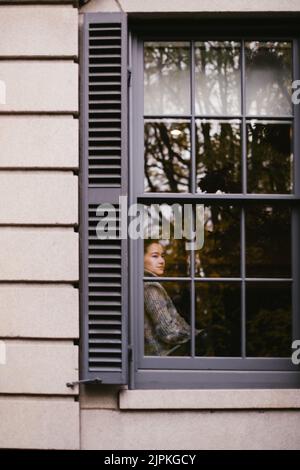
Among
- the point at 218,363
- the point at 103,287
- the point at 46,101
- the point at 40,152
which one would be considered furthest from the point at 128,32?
the point at 218,363

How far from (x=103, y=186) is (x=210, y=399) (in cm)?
177

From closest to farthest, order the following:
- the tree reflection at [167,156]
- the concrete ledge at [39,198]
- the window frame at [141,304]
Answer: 1. the concrete ledge at [39,198]
2. the window frame at [141,304]
3. the tree reflection at [167,156]

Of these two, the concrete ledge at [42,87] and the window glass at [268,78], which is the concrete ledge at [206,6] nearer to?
the window glass at [268,78]

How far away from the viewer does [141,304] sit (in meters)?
4.91

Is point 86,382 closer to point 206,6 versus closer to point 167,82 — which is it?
point 167,82

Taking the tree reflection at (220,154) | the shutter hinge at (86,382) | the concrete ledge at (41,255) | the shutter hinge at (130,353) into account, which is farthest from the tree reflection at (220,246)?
the shutter hinge at (86,382)

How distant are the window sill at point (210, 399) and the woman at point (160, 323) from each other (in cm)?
37

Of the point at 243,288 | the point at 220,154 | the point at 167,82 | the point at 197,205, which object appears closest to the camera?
the point at 243,288

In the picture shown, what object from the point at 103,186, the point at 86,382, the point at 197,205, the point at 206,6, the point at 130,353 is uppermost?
the point at 206,6

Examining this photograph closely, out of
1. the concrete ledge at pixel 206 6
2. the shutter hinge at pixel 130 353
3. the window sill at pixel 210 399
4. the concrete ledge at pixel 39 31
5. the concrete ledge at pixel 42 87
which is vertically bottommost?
the window sill at pixel 210 399

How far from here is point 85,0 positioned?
15.9 feet

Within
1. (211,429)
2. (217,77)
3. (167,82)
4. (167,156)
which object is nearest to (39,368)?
(211,429)

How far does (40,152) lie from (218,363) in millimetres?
2103

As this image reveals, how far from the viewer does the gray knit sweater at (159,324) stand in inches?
195
